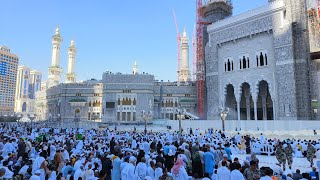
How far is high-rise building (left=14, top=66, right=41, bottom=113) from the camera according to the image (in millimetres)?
92525

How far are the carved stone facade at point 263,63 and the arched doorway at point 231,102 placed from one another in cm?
12

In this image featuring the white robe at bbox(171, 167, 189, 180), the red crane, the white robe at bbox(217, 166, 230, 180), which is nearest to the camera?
the white robe at bbox(217, 166, 230, 180)

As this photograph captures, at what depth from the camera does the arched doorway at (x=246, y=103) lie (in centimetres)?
3200

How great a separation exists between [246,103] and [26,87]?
307ft

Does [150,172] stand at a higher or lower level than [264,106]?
lower

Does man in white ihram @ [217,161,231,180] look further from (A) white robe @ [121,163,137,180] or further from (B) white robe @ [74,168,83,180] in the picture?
(B) white robe @ [74,168,83,180]

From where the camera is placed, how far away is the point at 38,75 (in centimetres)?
11494

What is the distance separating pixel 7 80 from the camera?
2975 inches

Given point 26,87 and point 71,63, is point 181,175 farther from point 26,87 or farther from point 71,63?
point 26,87

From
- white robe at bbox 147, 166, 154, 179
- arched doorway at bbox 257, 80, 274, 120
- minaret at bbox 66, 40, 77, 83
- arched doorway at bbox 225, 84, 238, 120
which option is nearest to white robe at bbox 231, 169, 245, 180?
white robe at bbox 147, 166, 154, 179

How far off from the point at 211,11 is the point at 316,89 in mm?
18308

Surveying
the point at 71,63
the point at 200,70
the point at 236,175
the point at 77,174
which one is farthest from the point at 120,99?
the point at 236,175

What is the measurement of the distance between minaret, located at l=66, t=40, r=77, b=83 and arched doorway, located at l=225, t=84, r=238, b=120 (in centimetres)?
3345

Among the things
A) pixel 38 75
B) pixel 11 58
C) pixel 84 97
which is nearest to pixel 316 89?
pixel 84 97
